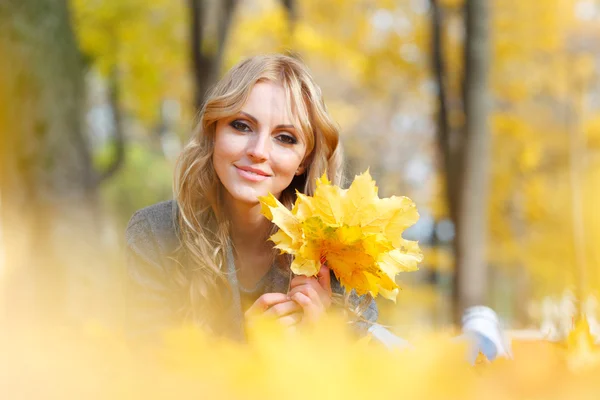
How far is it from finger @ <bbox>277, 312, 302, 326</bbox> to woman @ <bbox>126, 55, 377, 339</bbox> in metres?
0.32

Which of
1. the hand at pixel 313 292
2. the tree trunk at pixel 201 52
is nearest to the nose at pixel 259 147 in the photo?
the hand at pixel 313 292

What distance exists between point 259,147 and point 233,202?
0.36 meters

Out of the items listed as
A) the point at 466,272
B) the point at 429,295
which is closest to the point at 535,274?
the point at 429,295

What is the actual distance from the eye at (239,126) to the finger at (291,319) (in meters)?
0.61

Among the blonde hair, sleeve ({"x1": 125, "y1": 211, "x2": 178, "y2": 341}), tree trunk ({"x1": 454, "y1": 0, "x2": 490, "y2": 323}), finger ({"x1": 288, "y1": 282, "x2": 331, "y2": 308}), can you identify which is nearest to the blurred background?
tree trunk ({"x1": 454, "y1": 0, "x2": 490, "y2": 323})

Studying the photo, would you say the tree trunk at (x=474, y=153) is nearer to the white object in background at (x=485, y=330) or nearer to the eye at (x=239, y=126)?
the eye at (x=239, y=126)

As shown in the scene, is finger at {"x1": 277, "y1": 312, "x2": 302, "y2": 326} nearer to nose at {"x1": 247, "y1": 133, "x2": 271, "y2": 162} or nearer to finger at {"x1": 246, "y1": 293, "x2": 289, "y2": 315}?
finger at {"x1": 246, "y1": 293, "x2": 289, "y2": 315}

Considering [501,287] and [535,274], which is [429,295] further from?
[501,287]

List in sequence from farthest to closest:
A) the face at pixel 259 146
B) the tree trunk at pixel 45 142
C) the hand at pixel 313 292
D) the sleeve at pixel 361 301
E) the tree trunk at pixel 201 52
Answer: the tree trunk at pixel 201 52 < the tree trunk at pixel 45 142 < the face at pixel 259 146 < the sleeve at pixel 361 301 < the hand at pixel 313 292

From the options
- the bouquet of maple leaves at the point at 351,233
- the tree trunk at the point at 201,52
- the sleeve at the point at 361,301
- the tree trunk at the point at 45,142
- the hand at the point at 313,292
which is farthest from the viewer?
the tree trunk at the point at 201,52

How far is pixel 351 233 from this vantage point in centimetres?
94

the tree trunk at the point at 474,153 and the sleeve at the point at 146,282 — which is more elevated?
the sleeve at the point at 146,282

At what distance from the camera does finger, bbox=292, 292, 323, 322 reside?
39.9 inches

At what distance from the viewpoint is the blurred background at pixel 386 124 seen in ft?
16.9
